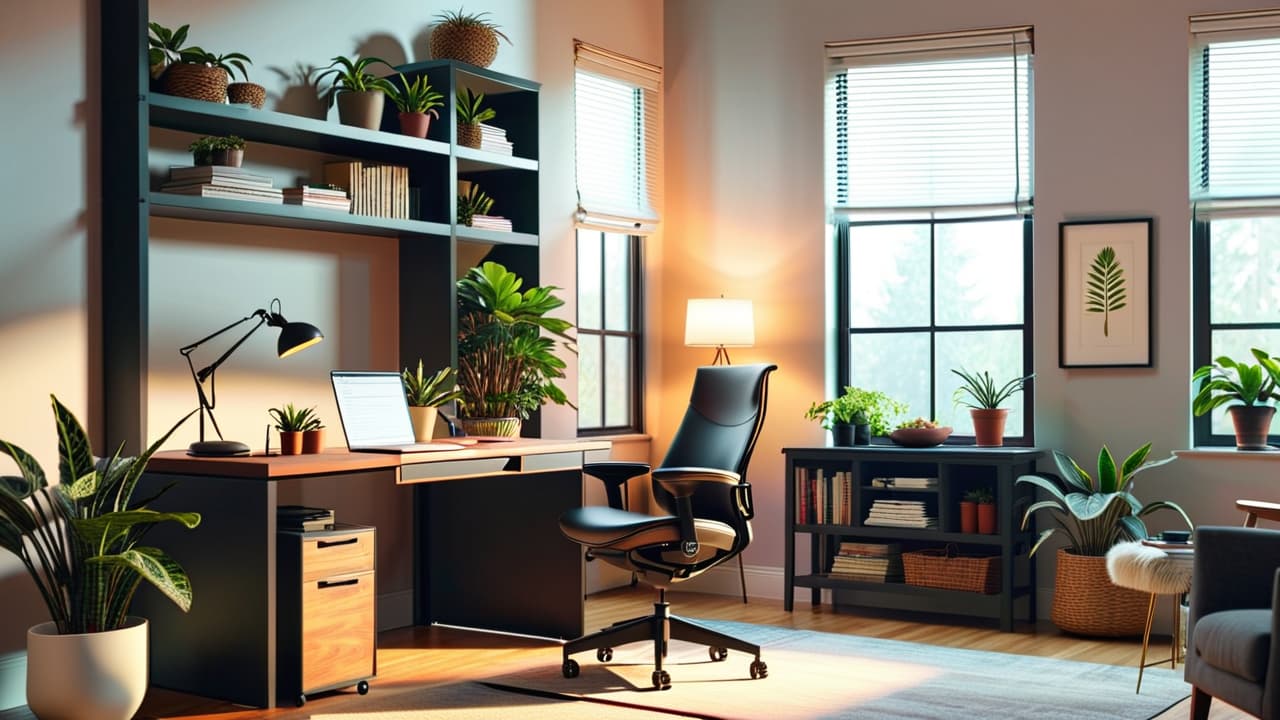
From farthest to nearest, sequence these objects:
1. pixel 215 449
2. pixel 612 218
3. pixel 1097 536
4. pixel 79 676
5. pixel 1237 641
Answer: pixel 612 218 → pixel 1097 536 → pixel 215 449 → pixel 79 676 → pixel 1237 641

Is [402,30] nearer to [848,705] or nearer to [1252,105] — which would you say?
[848,705]

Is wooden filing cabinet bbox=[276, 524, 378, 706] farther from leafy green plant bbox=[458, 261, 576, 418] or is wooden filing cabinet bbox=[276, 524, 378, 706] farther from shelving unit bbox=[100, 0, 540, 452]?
leafy green plant bbox=[458, 261, 576, 418]

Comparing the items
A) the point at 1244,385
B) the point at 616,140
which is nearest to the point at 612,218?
the point at 616,140

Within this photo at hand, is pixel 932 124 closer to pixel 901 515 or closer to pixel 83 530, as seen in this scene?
pixel 901 515

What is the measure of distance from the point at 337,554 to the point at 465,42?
2202 millimetres

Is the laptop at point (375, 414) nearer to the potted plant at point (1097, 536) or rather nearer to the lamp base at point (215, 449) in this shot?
the lamp base at point (215, 449)

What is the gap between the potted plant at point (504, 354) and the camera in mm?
5258

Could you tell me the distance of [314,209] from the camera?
4766 millimetres

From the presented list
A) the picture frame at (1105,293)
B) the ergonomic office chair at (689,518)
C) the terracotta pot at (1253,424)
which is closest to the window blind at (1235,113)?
the picture frame at (1105,293)

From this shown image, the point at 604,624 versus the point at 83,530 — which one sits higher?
the point at 83,530

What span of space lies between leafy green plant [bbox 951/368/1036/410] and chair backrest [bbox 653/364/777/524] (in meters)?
1.43

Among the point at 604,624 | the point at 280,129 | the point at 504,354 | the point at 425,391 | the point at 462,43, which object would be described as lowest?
the point at 604,624

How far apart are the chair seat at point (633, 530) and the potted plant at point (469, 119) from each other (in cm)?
168

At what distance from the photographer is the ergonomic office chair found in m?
4.35
